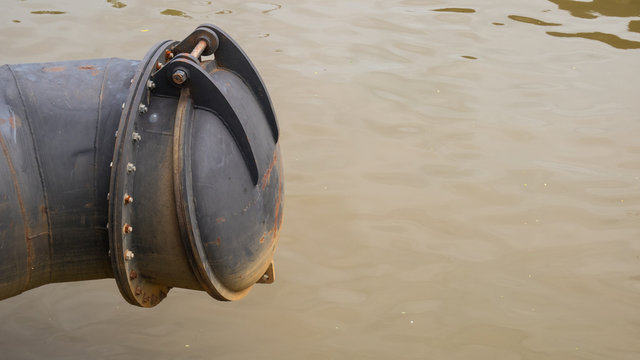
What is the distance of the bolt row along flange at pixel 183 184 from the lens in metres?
2.38

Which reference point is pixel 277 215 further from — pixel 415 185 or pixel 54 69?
pixel 415 185

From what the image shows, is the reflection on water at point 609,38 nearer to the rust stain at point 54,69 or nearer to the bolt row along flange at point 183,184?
the bolt row along flange at point 183,184

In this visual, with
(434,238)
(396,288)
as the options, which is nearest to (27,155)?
(396,288)

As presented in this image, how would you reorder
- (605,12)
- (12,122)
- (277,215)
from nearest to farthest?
(12,122) → (277,215) → (605,12)

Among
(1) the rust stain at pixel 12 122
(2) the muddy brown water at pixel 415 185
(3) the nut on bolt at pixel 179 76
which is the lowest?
(2) the muddy brown water at pixel 415 185

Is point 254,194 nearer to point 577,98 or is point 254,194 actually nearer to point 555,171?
point 555,171

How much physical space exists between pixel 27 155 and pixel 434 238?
2.60m

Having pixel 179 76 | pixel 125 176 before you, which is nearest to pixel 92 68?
pixel 179 76

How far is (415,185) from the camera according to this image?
463cm


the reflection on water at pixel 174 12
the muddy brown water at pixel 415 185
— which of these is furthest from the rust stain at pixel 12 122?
the reflection on water at pixel 174 12

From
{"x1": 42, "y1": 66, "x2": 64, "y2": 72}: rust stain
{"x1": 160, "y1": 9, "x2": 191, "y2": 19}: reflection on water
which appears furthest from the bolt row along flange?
{"x1": 160, "y1": 9, "x2": 191, "y2": 19}: reflection on water

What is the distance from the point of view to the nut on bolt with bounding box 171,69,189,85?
244 cm

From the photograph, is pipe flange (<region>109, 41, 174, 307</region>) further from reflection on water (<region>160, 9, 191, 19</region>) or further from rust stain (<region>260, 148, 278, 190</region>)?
reflection on water (<region>160, 9, 191, 19</region>)

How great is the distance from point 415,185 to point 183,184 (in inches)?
99.8
